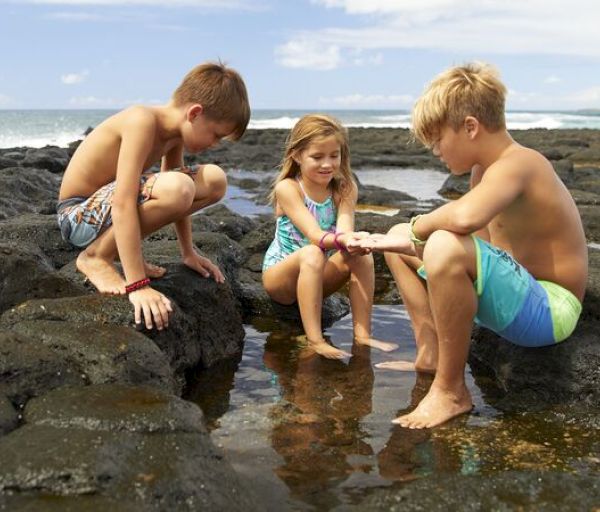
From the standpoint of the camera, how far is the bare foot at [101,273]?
12.2 ft

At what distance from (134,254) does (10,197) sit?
343 inches

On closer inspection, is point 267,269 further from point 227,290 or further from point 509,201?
point 509,201

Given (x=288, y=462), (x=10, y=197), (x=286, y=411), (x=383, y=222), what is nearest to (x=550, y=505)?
(x=288, y=462)

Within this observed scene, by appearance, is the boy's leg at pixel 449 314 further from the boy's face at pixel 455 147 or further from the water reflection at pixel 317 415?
the boy's face at pixel 455 147

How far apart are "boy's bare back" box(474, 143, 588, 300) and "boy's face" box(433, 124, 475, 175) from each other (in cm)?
15

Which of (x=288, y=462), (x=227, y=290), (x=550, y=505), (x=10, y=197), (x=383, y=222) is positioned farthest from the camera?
(x=10, y=197)

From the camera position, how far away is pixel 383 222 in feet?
26.3

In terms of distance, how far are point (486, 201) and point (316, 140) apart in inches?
66.1

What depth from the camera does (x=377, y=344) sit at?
4344 millimetres

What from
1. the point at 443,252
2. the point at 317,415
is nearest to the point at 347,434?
the point at 317,415

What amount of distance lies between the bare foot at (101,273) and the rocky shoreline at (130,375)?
140 mm

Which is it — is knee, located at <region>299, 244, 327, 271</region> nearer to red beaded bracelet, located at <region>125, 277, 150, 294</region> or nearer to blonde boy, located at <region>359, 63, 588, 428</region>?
blonde boy, located at <region>359, 63, 588, 428</region>

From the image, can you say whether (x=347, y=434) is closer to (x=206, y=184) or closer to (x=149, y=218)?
→ (x=149, y=218)

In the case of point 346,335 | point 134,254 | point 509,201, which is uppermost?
point 509,201
